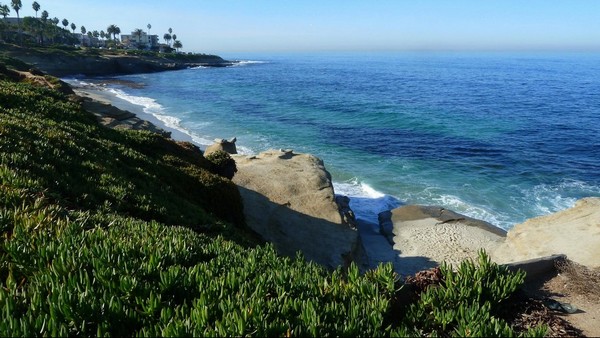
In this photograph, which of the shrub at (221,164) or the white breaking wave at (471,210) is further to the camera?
the white breaking wave at (471,210)

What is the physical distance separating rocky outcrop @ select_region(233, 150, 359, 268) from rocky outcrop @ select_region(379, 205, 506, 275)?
3038mm

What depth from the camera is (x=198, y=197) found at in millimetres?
15023

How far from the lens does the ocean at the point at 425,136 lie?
29438 mm

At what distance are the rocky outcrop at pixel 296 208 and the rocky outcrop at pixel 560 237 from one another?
6.78 m

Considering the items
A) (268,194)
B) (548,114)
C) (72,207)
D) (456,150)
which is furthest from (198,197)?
(548,114)

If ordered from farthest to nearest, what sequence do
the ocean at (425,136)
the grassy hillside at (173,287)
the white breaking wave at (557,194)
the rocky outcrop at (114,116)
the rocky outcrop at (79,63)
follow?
1. the rocky outcrop at (79,63)
2. the rocky outcrop at (114,116)
3. the ocean at (425,136)
4. the white breaking wave at (557,194)
5. the grassy hillside at (173,287)

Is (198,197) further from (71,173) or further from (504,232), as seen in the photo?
(504,232)

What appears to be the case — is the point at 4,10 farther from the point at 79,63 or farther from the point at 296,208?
the point at 296,208

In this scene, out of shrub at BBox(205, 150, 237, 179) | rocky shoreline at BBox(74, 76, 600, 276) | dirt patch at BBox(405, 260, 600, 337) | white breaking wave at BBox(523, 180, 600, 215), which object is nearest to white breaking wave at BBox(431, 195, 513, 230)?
rocky shoreline at BBox(74, 76, 600, 276)

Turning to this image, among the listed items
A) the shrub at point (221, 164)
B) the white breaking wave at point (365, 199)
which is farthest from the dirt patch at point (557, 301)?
the white breaking wave at point (365, 199)

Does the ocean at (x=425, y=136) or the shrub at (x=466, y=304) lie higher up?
the shrub at (x=466, y=304)

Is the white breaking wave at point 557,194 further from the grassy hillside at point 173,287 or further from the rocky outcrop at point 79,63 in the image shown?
the rocky outcrop at point 79,63

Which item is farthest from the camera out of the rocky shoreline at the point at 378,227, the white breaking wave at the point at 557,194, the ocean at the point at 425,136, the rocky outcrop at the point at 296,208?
the ocean at the point at 425,136

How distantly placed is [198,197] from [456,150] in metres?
30.7
